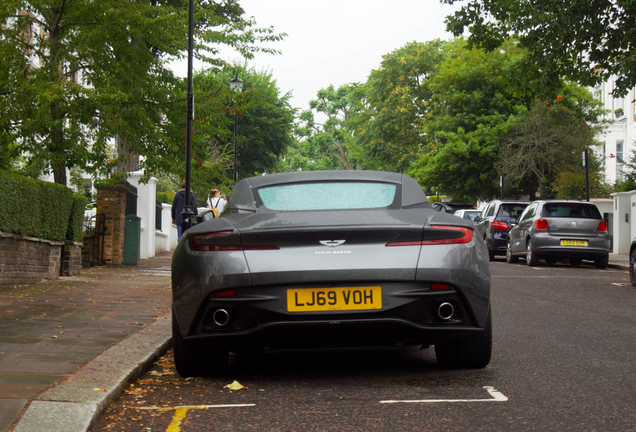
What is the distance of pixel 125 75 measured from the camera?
56.1 feet

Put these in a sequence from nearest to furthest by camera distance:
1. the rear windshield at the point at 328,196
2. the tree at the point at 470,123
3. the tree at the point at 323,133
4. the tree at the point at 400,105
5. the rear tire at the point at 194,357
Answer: the rear tire at the point at 194,357 → the rear windshield at the point at 328,196 → the tree at the point at 470,123 → the tree at the point at 400,105 → the tree at the point at 323,133

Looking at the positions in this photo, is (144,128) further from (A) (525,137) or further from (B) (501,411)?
(A) (525,137)

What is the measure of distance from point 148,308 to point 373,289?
5.13 m

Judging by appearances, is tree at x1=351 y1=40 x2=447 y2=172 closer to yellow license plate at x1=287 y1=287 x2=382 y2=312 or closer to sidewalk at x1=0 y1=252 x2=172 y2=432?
sidewalk at x1=0 y1=252 x2=172 y2=432

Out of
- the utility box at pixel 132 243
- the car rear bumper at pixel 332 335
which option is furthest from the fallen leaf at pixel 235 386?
the utility box at pixel 132 243

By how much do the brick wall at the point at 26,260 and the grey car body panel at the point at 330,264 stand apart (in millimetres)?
6987

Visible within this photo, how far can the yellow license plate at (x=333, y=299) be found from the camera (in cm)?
509

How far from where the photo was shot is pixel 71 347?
6438 millimetres

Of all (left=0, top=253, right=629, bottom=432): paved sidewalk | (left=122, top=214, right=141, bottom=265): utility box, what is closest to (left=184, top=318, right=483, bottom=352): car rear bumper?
(left=0, top=253, right=629, bottom=432): paved sidewalk

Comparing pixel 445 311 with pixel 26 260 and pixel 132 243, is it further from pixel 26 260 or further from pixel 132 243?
pixel 132 243

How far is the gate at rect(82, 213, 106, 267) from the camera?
18359mm

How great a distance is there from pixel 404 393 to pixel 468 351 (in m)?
0.88

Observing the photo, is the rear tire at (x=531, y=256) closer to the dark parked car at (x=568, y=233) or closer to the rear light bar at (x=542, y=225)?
the dark parked car at (x=568, y=233)

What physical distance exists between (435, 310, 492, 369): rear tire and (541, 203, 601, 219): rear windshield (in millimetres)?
15359
